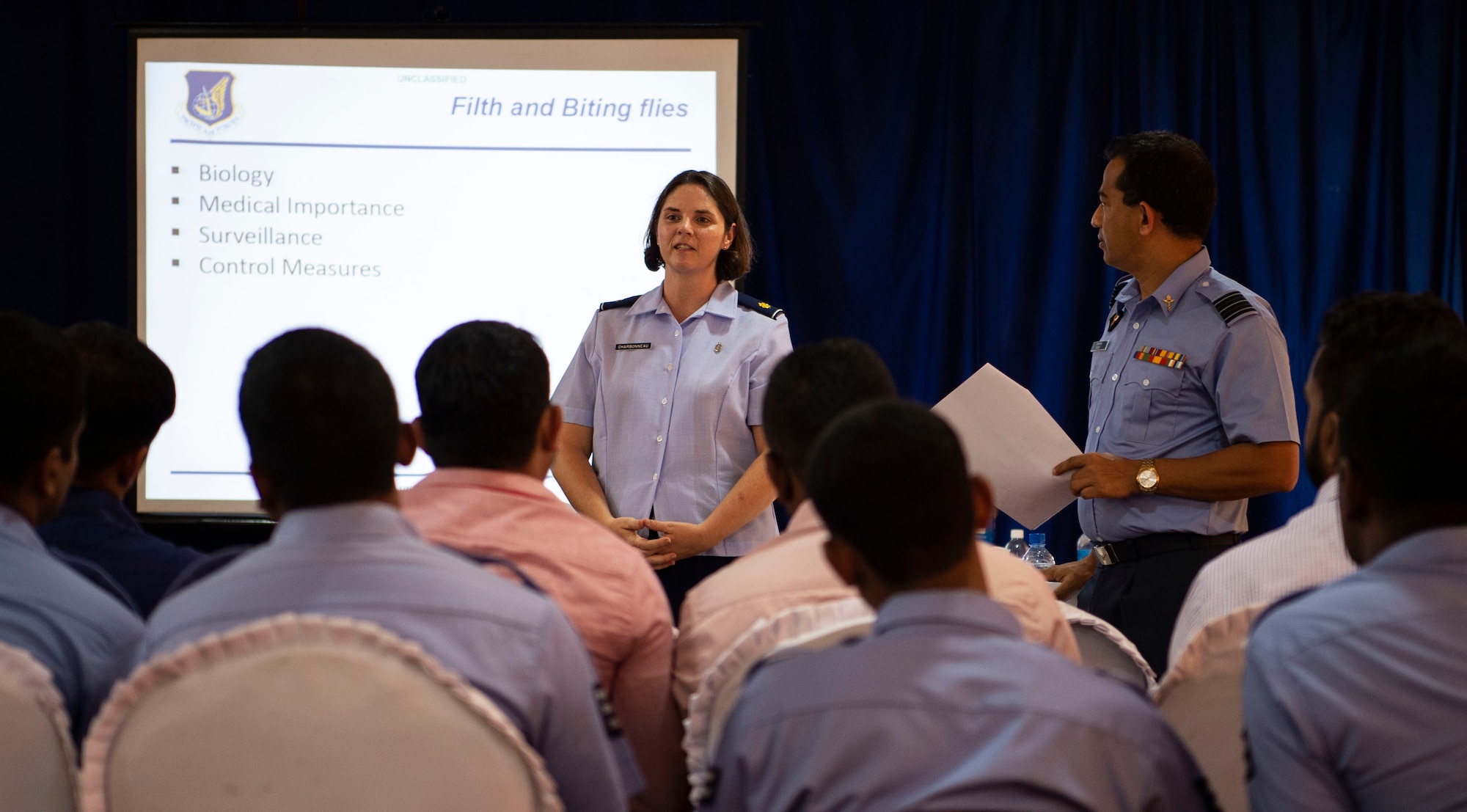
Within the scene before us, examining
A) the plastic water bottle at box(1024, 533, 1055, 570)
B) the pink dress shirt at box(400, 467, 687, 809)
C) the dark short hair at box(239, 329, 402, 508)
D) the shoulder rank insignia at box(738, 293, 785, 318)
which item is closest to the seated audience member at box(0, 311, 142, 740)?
the dark short hair at box(239, 329, 402, 508)

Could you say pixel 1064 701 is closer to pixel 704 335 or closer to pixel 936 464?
pixel 936 464

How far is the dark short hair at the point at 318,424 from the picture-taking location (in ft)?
4.22

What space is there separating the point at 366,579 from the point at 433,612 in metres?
0.08

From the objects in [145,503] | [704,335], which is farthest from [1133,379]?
[145,503]

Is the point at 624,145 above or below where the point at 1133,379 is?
above

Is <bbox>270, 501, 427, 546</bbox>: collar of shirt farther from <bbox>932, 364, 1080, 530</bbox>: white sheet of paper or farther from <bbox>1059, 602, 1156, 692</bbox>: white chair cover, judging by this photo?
<bbox>932, 364, 1080, 530</bbox>: white sheet of paper

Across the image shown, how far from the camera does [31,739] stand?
3.96 ft

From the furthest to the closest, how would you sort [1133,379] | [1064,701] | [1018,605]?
[1133,379] < [1018,605] < [1064,701]

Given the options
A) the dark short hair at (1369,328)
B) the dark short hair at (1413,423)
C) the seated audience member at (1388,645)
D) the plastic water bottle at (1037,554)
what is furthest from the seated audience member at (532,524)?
the plastic water bottle at (1037,554)

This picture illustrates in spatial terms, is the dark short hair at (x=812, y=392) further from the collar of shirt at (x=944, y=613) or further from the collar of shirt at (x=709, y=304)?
the collar of shirt at (x=709, y=304)

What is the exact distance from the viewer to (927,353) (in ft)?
15.0

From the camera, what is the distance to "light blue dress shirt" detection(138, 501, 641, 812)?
1154 mm

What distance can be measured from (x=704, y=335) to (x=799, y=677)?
7.19 ft

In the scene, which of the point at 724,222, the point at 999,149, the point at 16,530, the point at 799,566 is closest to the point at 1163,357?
the point at 724,222
